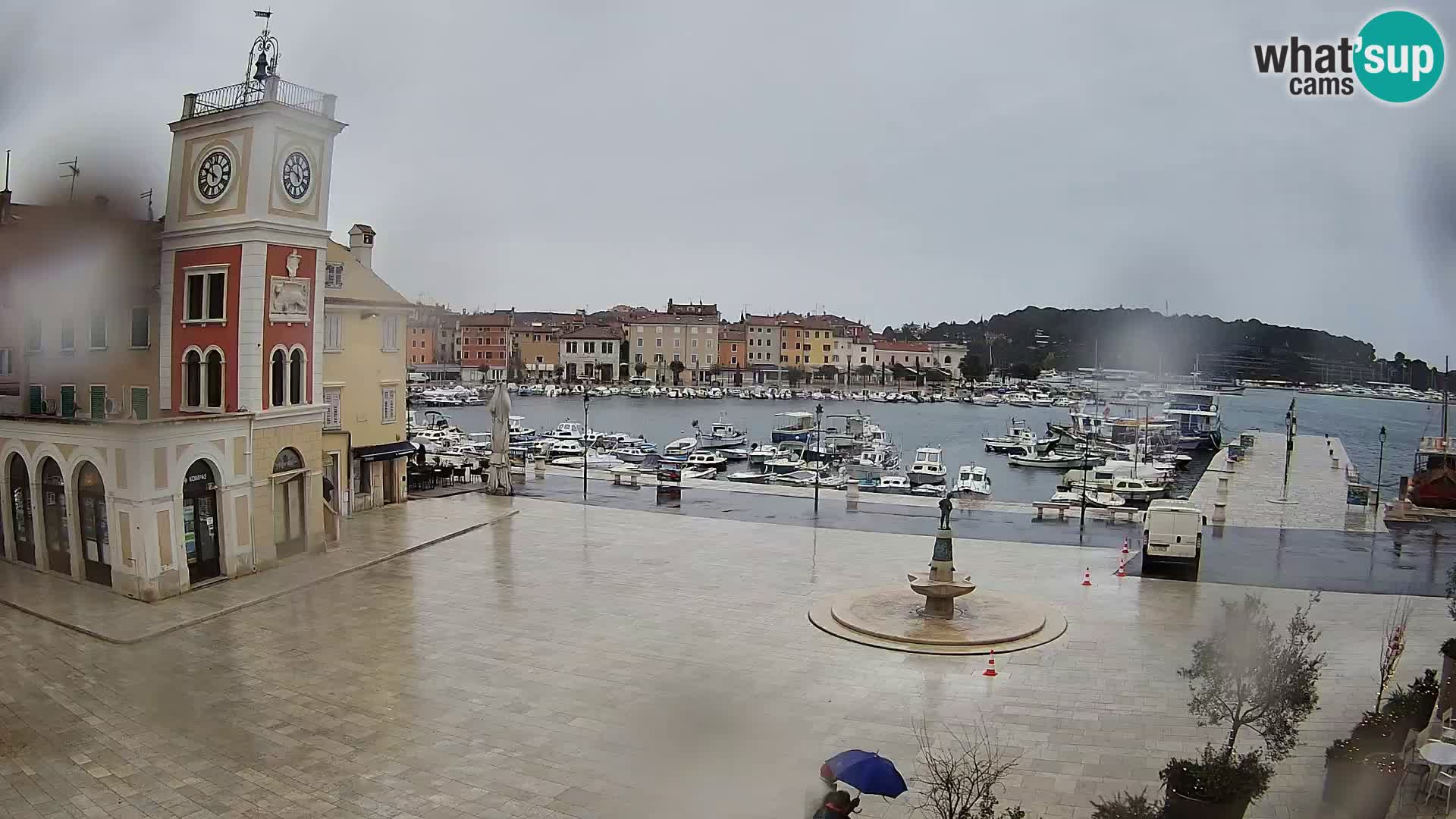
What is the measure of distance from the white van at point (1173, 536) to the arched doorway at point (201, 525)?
1676cm

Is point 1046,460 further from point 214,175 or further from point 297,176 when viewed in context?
point 214,175

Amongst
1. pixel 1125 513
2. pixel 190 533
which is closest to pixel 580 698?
pixel 190 533

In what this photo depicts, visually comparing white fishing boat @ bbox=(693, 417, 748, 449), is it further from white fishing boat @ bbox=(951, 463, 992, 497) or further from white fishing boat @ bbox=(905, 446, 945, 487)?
white fishing boat @ bbox=(951, 463, 992, 497)

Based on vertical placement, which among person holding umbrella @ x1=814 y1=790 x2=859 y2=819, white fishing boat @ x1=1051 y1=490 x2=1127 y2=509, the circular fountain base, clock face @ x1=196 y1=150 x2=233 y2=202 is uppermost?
clock face @ x1=196 y1=150 x2=233 y2=202

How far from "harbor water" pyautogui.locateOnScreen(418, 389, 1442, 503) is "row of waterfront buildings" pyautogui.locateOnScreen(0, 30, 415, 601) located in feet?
111

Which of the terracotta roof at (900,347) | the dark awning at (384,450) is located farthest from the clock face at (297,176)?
the terracotta roof at (900,347)

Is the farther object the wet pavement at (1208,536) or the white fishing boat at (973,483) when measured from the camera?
the white fishing boat at (973,483)

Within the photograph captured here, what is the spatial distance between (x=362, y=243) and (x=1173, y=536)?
22.5 meters


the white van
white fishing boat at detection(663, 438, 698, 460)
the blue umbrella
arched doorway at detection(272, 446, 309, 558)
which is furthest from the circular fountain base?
Result: white fishing boat at detection(663, 438, 698, 460)

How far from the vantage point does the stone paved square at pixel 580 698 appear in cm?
835

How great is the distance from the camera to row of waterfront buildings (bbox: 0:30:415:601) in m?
14.4

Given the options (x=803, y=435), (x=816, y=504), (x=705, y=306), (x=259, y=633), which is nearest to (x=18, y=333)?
(x=259, y=633)

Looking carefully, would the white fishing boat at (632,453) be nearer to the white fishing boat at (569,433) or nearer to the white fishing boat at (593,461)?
the white fishing boat at (593,461)

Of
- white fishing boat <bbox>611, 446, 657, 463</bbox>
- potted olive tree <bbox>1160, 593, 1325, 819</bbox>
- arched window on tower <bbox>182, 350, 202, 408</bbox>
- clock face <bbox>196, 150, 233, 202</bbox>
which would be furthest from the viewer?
white fishing boat <bbox>611, 446, 657, 463</bbox>
